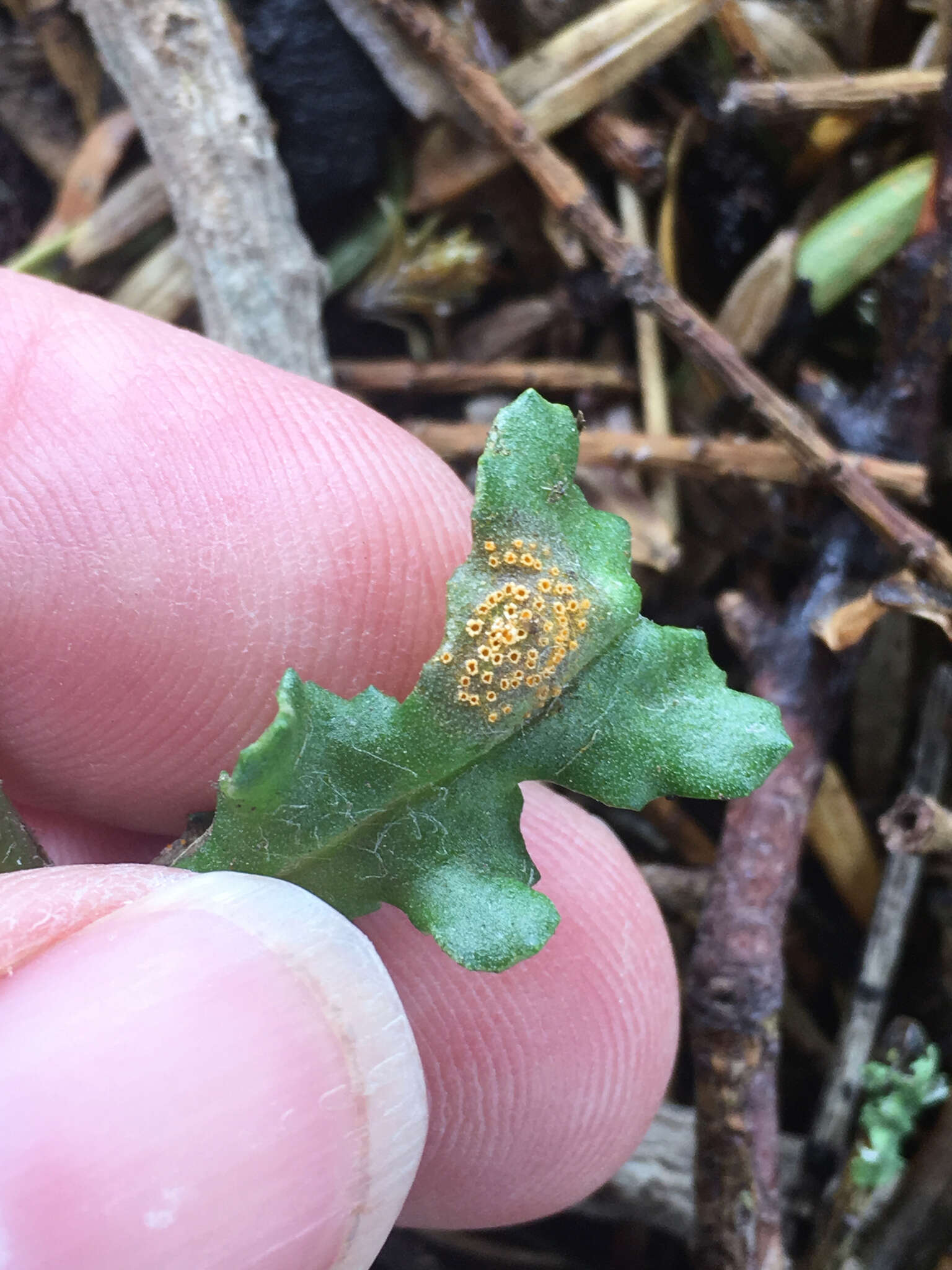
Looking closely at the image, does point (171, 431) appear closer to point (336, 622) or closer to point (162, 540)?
point (162, 540)

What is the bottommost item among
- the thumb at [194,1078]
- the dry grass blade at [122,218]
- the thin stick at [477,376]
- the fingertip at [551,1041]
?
the fingertip at [551,1041]

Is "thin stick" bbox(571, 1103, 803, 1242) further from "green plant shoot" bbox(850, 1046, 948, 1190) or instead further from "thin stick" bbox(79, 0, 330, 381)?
"thin stick" bbox(79, 0, 330, 381)

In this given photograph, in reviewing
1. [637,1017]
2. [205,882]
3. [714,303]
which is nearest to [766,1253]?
[637,1017]

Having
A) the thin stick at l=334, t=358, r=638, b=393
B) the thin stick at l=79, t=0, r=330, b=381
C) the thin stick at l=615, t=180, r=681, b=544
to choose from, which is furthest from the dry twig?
the thin stick at l=79, t=0, r=330, b=381

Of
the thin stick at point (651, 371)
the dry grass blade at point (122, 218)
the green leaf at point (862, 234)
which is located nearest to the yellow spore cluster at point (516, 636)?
the thin stick at point (651, 371)

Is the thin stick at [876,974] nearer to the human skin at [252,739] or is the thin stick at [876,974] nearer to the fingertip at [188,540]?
the human skin at [252,739]
